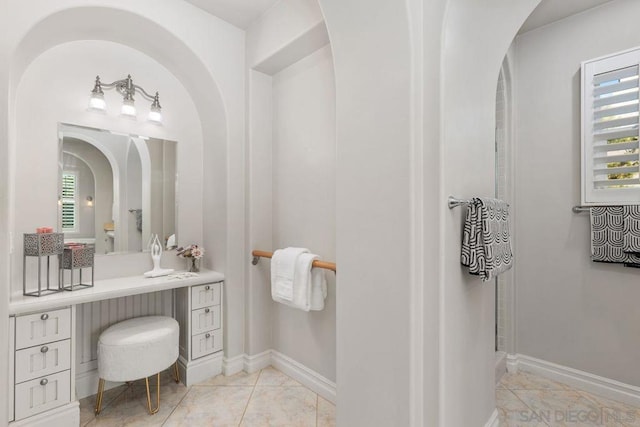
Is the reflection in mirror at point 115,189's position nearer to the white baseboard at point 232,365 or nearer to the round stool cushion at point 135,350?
the round stool cushion at point 135,350

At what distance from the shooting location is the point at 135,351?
6.02 ft

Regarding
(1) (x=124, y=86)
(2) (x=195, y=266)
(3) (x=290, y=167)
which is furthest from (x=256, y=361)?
(1) (x=124, y=86)

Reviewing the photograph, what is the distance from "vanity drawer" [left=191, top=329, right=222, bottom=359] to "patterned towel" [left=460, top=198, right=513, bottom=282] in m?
1.83

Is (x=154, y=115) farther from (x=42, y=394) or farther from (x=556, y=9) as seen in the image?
(x=556, y=9)

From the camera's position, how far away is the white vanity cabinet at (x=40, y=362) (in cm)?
156

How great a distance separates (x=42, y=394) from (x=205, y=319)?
0.91 meters

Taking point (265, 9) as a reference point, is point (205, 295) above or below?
below

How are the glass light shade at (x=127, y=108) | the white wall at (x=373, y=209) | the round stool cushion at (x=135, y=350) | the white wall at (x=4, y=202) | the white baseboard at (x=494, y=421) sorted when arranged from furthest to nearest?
the glass light shade at (x=127, y=108) → the round stool cushion at (x=135, y=350) → the white baseboard at (x=494, y=421) → the white wall at (x=4, y=202) → the white wall at (x=373, y=209)

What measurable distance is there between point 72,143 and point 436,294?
7.68ft

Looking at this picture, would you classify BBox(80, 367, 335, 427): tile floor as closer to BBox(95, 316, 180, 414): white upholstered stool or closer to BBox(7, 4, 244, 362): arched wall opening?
BBox(95, 316, 180, 414): white upholstered stool

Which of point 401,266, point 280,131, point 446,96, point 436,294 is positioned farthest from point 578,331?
point 280,131

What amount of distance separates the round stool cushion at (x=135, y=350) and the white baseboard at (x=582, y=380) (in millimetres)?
2516

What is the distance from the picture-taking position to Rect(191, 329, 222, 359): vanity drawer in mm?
2236

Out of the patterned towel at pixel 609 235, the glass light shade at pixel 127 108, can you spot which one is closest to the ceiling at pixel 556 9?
the patterned towel at pixel 609 235
